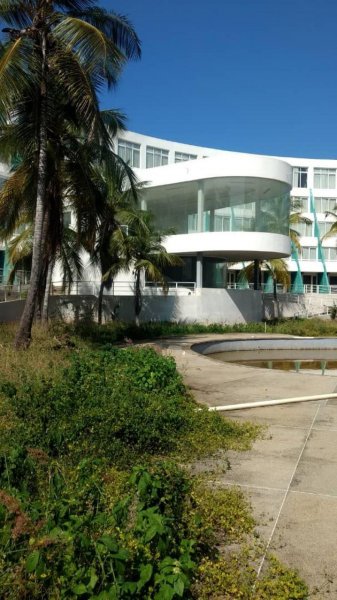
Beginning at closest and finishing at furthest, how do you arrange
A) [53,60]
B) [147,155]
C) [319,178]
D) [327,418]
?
[327,418] < [53,60] < [147,155] < [319,178]

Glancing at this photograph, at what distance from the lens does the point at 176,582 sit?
9.39 ft

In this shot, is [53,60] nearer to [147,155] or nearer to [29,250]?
[29,250]

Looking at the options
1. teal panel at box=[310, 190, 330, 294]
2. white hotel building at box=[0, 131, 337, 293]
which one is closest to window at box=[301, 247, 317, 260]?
teal panel at box=[310, 190, 330, 294]

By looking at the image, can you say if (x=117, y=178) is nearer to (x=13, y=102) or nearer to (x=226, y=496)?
(x=13, y=102)

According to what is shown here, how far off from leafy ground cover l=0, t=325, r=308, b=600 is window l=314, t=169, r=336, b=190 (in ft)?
191

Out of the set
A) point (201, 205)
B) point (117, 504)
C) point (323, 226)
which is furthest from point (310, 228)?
point (117, 504)

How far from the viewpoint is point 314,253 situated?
198 ft

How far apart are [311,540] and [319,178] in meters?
62.1

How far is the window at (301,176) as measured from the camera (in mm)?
61812

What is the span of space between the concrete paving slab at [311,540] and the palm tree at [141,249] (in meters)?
20.7

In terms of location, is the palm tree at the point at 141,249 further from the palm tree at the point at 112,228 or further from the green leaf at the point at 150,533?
the green leaf at the point at 150,533

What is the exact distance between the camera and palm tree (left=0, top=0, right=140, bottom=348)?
13.0 meters

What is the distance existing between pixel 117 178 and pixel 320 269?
43697 millimetres

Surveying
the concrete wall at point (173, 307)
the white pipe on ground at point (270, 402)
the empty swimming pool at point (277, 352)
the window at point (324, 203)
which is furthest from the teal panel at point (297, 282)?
the white pipe on ground at point (270, 402)
